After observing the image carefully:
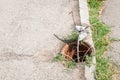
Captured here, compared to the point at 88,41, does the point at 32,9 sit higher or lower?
→ higher

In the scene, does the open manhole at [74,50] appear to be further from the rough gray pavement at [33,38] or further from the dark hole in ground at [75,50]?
the rough gray pavement at [33,38]

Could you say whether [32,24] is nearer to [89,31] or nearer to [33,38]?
[33,38]

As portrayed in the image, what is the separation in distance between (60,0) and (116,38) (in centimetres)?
132

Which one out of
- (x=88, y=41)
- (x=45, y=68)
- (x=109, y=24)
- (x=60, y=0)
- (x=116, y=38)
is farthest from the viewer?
(x=60, y=0)

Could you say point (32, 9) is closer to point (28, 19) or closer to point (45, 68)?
point (28, 19)

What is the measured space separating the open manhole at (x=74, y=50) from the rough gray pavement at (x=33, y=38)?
0.13 meters

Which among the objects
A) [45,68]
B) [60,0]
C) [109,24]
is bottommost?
[45,68]

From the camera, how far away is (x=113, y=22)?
205 inches

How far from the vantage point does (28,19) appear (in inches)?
201

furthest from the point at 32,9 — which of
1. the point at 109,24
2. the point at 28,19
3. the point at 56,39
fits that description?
the point at 109,24

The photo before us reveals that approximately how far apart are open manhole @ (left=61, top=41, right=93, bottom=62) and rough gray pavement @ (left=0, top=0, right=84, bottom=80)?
132 mm

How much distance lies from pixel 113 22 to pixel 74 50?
1092 millimetres

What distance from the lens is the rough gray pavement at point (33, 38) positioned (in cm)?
415

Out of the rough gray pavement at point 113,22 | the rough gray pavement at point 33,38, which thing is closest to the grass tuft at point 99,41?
the rough gray pavement at point 113,22
